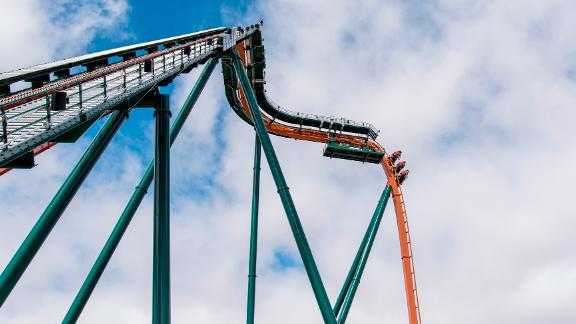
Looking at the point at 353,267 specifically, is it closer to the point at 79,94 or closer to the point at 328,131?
the point at 328,131

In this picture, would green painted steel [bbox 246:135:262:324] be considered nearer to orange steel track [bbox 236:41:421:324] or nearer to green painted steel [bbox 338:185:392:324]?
green painted steel [bbox 338:185:392:324]

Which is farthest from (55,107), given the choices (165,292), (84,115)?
(165,292)

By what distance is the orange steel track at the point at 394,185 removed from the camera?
29170 millimetres

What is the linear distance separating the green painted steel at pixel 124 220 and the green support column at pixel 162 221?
2305 mm

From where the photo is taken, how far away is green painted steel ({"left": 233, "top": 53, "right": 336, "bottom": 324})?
16.1m

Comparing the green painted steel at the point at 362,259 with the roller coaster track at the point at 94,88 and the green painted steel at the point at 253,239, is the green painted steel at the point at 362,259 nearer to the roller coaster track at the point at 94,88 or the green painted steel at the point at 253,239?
the roller coaster track at the point at 94,88

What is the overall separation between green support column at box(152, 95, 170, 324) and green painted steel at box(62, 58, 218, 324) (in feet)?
7.56

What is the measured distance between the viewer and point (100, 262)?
14180 millimetres

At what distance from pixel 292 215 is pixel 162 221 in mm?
5074

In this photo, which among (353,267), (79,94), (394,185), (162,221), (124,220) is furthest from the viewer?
→ (394,185)

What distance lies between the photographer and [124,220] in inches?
577

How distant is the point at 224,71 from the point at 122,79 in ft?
36.6

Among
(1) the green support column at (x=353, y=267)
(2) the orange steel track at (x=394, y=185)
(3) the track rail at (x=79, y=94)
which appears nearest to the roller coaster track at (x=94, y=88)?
(3) the track rail at (x=79, y=94)

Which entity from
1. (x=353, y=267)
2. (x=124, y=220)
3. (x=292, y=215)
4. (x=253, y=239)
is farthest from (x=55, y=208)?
(x=353, y=267)
